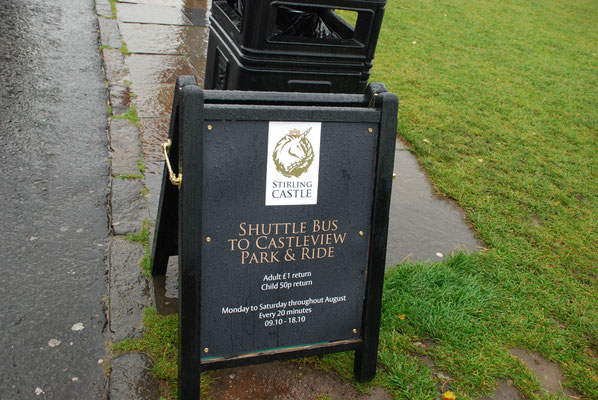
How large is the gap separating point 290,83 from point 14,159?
2.42 m

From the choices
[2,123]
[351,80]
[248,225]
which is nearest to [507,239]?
[351,80]

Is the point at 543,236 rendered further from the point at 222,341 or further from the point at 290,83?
the point at 222,341

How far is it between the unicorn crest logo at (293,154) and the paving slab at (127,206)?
159 centimetres

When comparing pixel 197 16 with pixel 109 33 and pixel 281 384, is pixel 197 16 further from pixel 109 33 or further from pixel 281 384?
pixel 281 384

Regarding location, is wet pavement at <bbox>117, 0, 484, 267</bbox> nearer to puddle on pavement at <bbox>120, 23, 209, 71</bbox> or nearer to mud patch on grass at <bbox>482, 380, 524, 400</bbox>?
puddle on pavement at <bbox>120, 23, 209, 71</bbox>

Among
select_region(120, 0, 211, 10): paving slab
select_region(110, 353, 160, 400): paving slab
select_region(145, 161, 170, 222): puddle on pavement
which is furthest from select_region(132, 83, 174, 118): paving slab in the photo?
select_region(120, 0, 211, 10): paving slab

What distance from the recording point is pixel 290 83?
2.75 m

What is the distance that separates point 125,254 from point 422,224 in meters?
2.02

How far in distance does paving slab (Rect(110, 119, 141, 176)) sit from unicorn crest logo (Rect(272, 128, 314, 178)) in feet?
7.09

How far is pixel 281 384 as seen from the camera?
8.33 feet

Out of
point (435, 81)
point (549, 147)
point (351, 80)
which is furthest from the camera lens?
point (435, 81)

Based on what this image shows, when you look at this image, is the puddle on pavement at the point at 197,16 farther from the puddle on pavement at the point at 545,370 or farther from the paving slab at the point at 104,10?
the puddle on pavement at the point at 545,370

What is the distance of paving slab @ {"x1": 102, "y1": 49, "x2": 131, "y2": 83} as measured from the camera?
5.60 m

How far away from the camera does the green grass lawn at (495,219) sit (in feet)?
9.01
